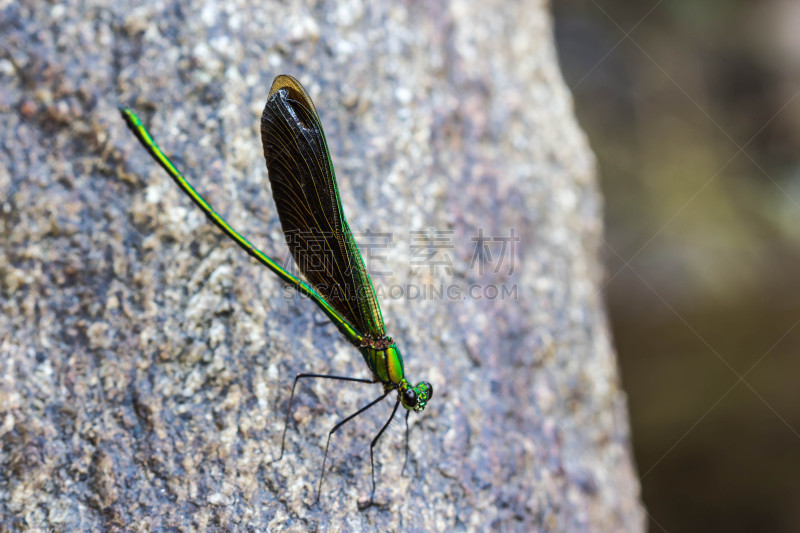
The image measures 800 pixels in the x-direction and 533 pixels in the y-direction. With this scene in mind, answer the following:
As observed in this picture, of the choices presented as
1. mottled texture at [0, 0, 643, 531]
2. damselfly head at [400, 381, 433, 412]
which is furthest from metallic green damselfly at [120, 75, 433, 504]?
mottled texture at [0, 0, 643, 531]

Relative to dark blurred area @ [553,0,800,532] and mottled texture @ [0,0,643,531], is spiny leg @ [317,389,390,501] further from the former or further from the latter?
dark blurred area @ [553,0,800,532]

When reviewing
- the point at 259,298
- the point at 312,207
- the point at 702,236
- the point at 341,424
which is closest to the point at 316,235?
the point at 312,207

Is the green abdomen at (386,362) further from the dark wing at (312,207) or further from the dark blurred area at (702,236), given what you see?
the dark blurred area at (702,236)

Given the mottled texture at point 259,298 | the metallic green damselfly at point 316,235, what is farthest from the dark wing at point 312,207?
the mottled texture at point 259,298

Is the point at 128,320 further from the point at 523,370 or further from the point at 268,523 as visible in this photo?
the point at 523,370

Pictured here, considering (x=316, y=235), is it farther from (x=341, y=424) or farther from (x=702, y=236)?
(x=702, y=236)

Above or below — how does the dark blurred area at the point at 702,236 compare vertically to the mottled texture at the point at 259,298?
above

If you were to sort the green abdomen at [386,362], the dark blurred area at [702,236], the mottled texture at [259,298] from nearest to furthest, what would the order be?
the mottled texture at [259,298] → the green abdomen at [386,362] → the dark blurred area at [702,236]
